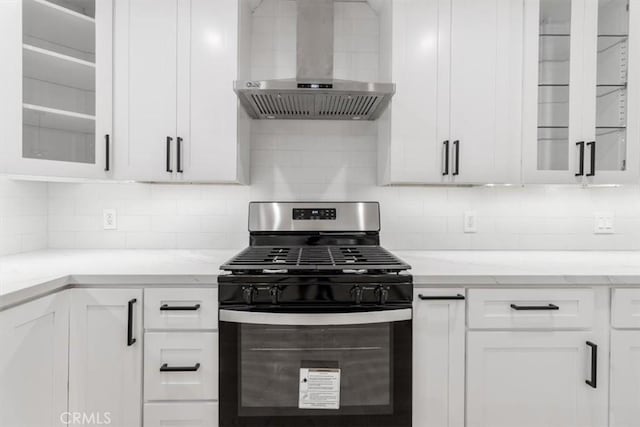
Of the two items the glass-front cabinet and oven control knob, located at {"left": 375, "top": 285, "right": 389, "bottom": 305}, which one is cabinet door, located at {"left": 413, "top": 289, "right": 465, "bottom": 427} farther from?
the glass-front cabinet

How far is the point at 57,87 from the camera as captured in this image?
1.82 m

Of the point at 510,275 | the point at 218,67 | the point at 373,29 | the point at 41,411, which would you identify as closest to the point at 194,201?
the point at 218,67

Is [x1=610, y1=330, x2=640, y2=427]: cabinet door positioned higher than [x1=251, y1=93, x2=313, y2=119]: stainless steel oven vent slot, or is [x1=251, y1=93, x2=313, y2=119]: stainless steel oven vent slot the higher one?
[x1=251, y1=93, x2=313, y2=119]: stainless steel oven vent slot

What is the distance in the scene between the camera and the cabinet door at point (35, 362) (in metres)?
1.30

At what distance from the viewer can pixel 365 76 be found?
2340mm

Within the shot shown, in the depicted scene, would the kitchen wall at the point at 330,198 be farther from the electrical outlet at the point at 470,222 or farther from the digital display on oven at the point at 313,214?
the digital display on oven at the point at 313,214

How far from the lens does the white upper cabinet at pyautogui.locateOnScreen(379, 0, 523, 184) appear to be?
1996 millimetres

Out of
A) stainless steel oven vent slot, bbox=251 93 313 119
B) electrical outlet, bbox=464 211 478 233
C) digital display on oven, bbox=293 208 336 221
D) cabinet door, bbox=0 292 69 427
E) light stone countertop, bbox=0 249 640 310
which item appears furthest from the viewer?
electrical outlet, bbox=464 211 478 233

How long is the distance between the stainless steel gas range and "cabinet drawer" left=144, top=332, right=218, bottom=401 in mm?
59

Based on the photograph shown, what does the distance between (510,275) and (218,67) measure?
162cm

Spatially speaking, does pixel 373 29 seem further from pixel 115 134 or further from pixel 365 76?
pixel 115 134

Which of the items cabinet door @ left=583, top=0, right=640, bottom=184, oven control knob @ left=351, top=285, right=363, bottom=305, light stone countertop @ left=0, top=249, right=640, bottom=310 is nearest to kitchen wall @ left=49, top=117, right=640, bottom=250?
light stone countertop @ left=0, top=249, right=640, bottom=310

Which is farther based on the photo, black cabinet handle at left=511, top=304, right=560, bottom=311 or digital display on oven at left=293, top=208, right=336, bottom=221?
digital display on oven at left=293, top=208, right=336, bottom=221

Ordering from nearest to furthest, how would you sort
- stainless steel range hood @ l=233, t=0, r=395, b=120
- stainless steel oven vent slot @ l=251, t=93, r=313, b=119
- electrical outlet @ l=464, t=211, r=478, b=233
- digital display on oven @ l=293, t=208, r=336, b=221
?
stainless steel range hood @ l=233, t=0, r=395, b=120 → stainless steel oven vent slot @ l=251, t=93, r=313, b=119 → digital display on oven @ l=293, t=208, r=336, b=221 → electrical outlet @ l=464, t=211, r=478, b=233
